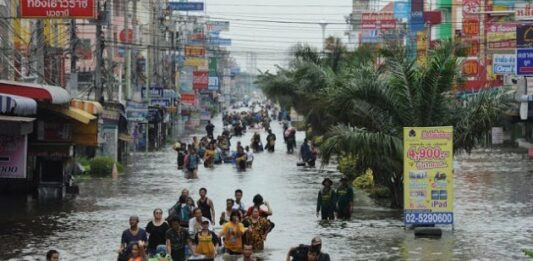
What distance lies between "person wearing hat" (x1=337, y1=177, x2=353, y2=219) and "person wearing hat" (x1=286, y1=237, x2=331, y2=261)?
1020 cm

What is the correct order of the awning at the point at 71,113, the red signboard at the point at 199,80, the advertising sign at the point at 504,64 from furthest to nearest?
the red signboard at the point at 199,80, the advertising sign at the point at 504,64, the awning at the point at 71,113

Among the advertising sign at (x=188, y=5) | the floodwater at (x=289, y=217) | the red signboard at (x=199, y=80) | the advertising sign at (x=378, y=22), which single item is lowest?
the floodwater at (x=289, y=217)

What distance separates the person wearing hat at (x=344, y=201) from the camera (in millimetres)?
27828

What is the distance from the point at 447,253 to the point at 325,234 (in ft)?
12.5

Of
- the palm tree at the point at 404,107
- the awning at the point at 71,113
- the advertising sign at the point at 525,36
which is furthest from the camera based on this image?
the advertising sign at the point at 525,36

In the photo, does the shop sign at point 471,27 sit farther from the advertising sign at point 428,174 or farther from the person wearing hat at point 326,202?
the advertising sign at point 428,174

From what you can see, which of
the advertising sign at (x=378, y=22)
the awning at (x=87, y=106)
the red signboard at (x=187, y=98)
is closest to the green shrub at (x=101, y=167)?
the awning at (x=87, y=106)

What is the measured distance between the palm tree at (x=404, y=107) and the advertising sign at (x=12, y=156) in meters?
7.29

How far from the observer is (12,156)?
2692 cm

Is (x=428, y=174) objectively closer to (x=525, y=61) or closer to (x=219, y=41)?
(x=525, y=61)

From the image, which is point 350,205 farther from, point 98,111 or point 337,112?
point 98,111

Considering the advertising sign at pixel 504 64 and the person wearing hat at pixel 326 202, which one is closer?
the person wearing hat at pixel 326 202

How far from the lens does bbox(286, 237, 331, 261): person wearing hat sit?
53.1 feet

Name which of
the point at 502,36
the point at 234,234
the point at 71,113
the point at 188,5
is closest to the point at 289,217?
the point at 71,113
